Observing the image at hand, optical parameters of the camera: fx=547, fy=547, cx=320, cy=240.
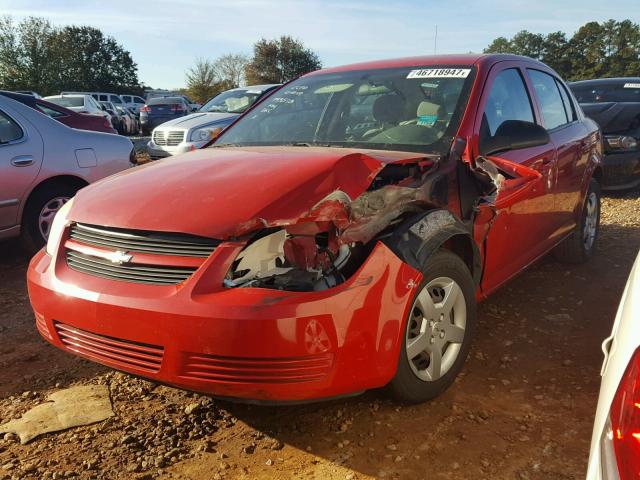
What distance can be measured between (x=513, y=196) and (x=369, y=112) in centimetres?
98

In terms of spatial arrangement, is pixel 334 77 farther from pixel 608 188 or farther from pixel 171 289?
pixel 608 188

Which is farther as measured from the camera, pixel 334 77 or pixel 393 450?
pixel 334 77

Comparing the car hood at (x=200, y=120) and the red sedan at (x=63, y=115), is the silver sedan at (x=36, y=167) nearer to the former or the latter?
the red sedan at (x=63, y=115)

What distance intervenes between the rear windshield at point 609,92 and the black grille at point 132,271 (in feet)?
27.0

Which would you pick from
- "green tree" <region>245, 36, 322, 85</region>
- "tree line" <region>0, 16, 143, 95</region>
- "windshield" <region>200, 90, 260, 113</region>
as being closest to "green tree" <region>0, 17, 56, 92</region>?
"tree line" <region>0, 16, 143, 95</region>

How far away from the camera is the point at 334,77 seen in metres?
3.77

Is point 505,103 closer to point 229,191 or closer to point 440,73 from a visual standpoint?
point 440,73

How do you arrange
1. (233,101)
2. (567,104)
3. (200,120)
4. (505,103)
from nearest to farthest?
1. (505,103)
2. (567,104)
3. (200,120)
4. (233,101)

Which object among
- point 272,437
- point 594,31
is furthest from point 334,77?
point 594,31

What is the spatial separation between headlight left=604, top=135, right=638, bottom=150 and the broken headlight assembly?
6.47m

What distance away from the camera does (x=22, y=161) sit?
4.81 meters

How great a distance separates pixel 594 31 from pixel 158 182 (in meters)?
74.3

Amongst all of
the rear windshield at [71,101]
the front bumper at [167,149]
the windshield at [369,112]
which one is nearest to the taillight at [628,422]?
the windshield at [369,112]

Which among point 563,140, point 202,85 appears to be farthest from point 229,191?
point 202,85
